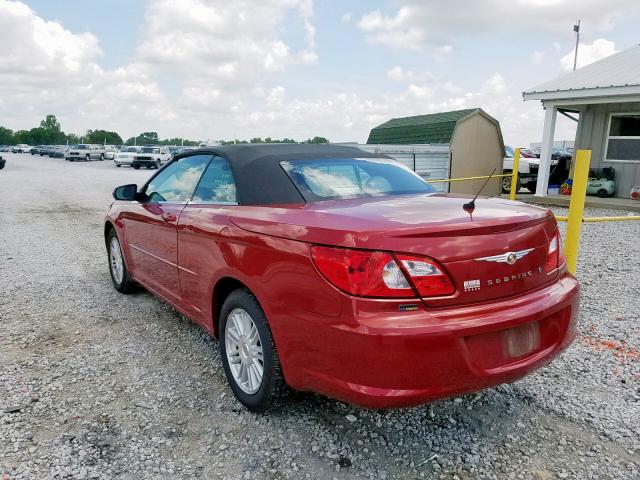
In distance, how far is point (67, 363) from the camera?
3459 mm

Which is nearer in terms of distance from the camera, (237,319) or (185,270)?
(237,319)

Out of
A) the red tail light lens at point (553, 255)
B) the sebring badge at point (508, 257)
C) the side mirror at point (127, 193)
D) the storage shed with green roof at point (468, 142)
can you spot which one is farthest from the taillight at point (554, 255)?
the storage shed with green roof at point (468, 142)

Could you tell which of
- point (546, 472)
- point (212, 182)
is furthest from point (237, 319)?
point (546, 472)

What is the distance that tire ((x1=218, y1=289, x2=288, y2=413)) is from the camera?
2.58 meters

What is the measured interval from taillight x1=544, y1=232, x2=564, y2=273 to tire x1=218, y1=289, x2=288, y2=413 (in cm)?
145

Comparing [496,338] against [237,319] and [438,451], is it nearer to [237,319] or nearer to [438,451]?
[438,451]

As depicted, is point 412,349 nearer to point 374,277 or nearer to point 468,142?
point 374,277

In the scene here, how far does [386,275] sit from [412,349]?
12.5 inches

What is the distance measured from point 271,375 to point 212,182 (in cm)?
144

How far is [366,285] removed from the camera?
2100mm

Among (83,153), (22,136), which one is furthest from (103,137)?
(83,153)

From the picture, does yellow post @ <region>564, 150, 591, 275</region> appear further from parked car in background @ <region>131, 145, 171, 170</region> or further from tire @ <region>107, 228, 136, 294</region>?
parked car in background @ <region>131, 145, 171, 170</region>

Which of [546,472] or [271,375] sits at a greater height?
[271,375]

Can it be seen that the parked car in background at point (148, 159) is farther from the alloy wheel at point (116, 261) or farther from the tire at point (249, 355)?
the tire at point (249, 355)
